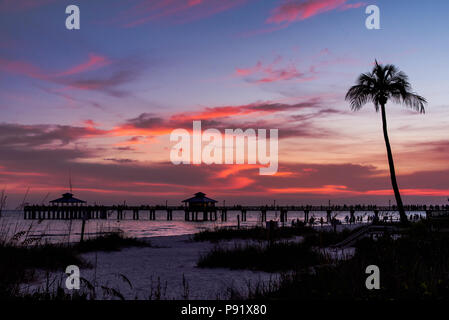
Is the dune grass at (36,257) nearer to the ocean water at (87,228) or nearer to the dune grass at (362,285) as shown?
the ocean water at (87,228)

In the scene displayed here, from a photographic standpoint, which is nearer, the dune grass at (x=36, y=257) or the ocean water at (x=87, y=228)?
the dune grass at (x=36, y=257)

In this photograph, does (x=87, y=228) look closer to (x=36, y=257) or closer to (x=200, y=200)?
(x=200, y=200)

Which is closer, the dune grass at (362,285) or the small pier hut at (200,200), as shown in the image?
the dune grass at (362,285)

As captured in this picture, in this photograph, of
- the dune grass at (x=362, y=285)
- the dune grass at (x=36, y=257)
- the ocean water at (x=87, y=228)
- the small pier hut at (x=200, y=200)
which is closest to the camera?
the dune grass at (x=362, y=285)

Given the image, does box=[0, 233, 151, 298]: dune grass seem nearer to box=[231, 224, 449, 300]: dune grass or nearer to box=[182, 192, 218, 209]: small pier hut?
box=[231, 224, 449, 300]: dune grass

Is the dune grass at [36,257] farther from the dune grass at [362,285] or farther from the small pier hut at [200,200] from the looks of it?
the small pier hut at [200,200]

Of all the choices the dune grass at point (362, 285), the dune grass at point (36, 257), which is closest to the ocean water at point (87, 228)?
the dune grass at point (36, 257)

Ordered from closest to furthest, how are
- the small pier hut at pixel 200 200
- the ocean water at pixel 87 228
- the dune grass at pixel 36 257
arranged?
the dune grass at pixel 36 257, the ocean water at pixel 87 228, the small pier hut at pixel 200 200

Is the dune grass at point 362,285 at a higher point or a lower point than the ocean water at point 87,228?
higher

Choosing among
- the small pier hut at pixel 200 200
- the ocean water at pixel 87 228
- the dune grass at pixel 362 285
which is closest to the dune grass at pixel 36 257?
the ocean water at pixel 87 228

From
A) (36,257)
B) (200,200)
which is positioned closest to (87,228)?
(200,200)
